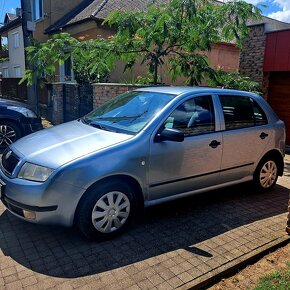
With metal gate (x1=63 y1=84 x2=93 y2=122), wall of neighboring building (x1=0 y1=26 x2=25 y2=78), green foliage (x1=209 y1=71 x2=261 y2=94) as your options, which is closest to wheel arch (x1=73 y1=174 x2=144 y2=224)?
green foliage (x1=209 y1=71 x2=261 y2=94)

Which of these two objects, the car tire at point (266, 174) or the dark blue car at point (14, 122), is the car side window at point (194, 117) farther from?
the dark blue car at point (14, 122)

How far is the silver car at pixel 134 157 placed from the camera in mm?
3161

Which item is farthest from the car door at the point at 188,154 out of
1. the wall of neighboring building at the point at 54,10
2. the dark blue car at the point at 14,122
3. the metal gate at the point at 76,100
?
the wall of neighboring building at the point at 54,10

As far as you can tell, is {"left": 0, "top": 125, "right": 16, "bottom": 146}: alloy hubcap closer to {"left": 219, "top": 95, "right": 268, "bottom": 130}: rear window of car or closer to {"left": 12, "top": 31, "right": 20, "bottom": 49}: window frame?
{"left": 219, "top": 95, "right": 268, "bottom": 130}: rear window of car

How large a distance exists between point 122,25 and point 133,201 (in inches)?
205

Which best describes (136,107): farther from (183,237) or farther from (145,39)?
(145,39)

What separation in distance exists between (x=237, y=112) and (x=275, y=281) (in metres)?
2.43

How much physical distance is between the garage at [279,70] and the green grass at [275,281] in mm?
6797

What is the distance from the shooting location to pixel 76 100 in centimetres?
1023

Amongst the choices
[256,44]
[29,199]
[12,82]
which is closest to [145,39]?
[256,44]

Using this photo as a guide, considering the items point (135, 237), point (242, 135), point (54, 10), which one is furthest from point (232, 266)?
point (54, 10)

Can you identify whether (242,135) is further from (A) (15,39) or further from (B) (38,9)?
(A) (15,39)

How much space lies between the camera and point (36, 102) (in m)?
10.4

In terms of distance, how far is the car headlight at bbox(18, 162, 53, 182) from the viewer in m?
3.13
